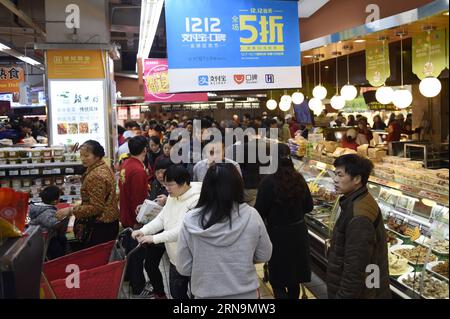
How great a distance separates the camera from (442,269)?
4371 mm

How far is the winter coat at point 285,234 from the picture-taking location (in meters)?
4.30

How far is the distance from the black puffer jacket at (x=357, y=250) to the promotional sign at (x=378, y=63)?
5284 millimetres

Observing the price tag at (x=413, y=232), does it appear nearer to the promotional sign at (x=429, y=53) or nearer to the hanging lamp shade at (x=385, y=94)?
the promotional sign at (x=429, y=53)

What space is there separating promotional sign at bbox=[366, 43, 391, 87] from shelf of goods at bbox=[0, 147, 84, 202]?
5.19 metres

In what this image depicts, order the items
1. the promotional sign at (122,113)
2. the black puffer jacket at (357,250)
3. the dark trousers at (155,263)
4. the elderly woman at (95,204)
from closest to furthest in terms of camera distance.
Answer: the black puffer jacket at (357,250), the elderly woman at (95,204), the dark trousers at (155,263), the promotional sign at (122,113)

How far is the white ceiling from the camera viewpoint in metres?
9.76

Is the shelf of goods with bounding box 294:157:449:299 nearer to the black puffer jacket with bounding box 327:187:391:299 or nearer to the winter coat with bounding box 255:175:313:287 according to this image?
the winter coat with bounding box 255:175:313:287

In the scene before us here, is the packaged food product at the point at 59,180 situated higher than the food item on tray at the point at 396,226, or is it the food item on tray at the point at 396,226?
the packaged food product at the point at 59,180

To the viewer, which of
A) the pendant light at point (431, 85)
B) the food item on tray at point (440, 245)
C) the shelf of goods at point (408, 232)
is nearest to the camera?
the shelf of goods at point (408, 232)

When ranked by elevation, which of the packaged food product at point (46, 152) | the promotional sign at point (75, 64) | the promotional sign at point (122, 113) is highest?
the promotional sign at point (75, 64)

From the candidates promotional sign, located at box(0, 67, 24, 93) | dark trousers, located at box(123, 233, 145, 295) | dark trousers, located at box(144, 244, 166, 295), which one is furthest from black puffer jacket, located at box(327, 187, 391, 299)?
promotional sign, located at box(0, 67, 24, 93)

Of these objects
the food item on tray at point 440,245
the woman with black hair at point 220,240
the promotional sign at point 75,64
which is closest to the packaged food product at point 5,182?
the promotional sign at point 75,64

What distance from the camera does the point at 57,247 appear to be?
5516 millimetres

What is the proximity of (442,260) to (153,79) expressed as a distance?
952cm
